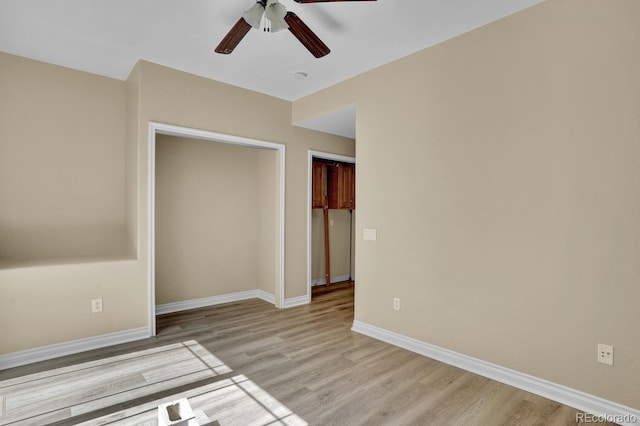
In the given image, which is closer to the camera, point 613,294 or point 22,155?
point 613,294

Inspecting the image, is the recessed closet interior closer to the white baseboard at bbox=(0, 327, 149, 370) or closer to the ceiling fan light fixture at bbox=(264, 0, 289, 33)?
the white baseboard at bbox=(0, 327, 149, 370)

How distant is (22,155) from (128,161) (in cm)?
91

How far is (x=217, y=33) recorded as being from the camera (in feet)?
9.44

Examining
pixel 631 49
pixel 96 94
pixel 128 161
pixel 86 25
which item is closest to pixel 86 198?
pixel 128 161

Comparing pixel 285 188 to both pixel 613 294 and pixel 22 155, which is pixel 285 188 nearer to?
pixel 22 155

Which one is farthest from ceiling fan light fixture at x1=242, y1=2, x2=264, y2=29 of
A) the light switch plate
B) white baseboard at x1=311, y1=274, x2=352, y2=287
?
white baseboard at x1=311, y1=274, x2=352, y2=287

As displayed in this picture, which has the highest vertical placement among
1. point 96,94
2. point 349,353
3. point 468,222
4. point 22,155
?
point 96,94

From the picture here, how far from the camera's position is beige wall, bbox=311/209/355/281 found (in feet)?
19.3

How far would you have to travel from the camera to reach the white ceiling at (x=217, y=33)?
250 cm

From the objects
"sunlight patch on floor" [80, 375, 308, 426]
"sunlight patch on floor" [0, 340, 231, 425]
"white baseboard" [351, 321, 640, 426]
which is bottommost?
"sunlight patch on floor" [80, 375, 308, 426]

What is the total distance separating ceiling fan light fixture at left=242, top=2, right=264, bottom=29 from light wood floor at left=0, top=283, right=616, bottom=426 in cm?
257

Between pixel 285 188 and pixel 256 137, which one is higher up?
pixel 256 137

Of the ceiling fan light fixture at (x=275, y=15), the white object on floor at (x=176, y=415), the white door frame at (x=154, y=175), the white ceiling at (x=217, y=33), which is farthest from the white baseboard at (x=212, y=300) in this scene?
the ceiling fan light fixture at (x=275, y=15)

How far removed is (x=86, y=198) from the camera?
3.67 metres
